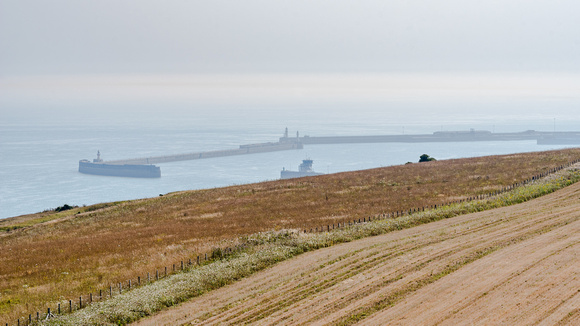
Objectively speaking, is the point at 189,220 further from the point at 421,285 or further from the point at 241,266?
the point at 421,285

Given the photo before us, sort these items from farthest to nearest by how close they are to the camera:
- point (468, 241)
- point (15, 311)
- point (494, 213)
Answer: point (494, 213)
point (468, 241)
point (15, 311)

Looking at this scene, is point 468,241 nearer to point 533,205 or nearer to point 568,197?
point 533,205

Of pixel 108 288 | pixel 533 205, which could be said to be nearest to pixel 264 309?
pixel 108 288

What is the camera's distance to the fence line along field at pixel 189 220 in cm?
2903

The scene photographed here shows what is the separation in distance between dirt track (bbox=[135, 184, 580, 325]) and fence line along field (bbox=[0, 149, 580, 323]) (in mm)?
7722

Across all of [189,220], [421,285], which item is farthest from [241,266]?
[189,220]

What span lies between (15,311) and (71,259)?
12.0 meters

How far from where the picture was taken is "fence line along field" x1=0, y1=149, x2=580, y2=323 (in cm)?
2903

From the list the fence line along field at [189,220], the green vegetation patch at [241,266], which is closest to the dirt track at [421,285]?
the green vegetation patch at [241,266]

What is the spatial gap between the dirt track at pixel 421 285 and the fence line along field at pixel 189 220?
25.3 ft

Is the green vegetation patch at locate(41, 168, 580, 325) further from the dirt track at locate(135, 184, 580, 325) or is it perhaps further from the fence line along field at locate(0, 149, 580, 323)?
the fence line along field at locate(0, 149, 580, 323)

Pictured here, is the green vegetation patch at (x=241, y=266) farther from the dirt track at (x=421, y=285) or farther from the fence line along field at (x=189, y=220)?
the fence line along field at (x=189, y=220)

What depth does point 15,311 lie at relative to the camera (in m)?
22.5

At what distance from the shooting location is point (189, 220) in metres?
47.8
